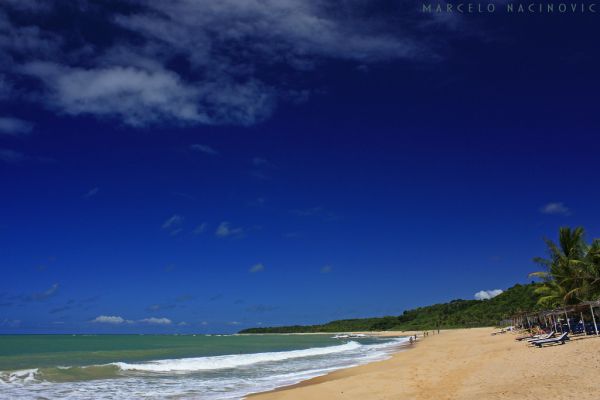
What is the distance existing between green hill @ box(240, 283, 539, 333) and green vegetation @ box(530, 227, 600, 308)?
26.1 m

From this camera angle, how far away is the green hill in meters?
82.1

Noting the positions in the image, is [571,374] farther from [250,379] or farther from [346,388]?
[250,379]

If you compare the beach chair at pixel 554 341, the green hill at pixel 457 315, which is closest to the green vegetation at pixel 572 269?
the beach chair at pixel 554 341

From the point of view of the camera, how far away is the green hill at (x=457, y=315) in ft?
269

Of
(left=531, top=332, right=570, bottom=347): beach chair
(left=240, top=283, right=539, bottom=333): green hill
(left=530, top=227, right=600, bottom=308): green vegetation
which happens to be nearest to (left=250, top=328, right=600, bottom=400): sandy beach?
(left=531, top=332, right=570, bottom=347): beach chair

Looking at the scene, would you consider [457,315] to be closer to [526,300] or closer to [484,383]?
[526,300]

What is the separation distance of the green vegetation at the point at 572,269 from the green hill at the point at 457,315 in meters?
26.1

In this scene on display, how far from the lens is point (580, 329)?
3072 centimetres

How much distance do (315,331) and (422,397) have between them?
6123 inches

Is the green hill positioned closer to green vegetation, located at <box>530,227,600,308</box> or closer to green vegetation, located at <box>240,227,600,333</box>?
green vegetation, located at <box>240,227,600,333</box>

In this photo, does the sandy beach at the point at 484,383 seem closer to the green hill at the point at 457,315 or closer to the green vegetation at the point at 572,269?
the green vegetation at the point at 572,269

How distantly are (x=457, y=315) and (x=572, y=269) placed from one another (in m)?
75.0

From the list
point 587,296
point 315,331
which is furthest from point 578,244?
point 315,331

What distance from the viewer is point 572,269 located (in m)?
32.2
